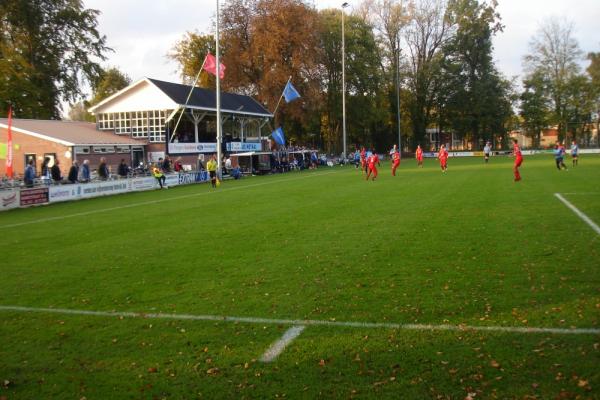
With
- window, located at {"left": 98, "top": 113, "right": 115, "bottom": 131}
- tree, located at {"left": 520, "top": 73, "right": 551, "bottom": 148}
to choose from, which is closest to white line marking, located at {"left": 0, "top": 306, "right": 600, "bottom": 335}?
window, located at {"left": 98, "top": 113, "right": 115, "bottom": 131}

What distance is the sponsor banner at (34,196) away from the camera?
71.3ft

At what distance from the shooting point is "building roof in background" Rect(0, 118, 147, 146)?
111 feet

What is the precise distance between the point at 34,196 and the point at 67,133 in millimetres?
15812

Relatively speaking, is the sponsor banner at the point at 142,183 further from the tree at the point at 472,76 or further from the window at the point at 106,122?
the tree at the point at 472,76

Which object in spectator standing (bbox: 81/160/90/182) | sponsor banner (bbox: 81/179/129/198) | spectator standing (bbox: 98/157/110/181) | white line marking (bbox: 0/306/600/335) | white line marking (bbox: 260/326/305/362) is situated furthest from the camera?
spectator standing (bbox: 98/157/110/181)

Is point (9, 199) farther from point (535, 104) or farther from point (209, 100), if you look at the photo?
point (535, 104)

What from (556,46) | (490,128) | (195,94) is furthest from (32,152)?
(556,46)

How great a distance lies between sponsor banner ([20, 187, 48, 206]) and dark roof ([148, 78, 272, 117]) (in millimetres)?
20386

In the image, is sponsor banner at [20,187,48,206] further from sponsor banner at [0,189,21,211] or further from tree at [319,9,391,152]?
tree at [319,9,391,152]

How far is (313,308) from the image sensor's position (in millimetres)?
6344

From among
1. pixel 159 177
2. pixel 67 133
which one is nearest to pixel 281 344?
pixel 159 177

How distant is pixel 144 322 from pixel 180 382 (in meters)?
1.80

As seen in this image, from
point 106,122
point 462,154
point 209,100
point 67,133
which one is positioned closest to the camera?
point 67,133

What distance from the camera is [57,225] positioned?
15305 millimetres
